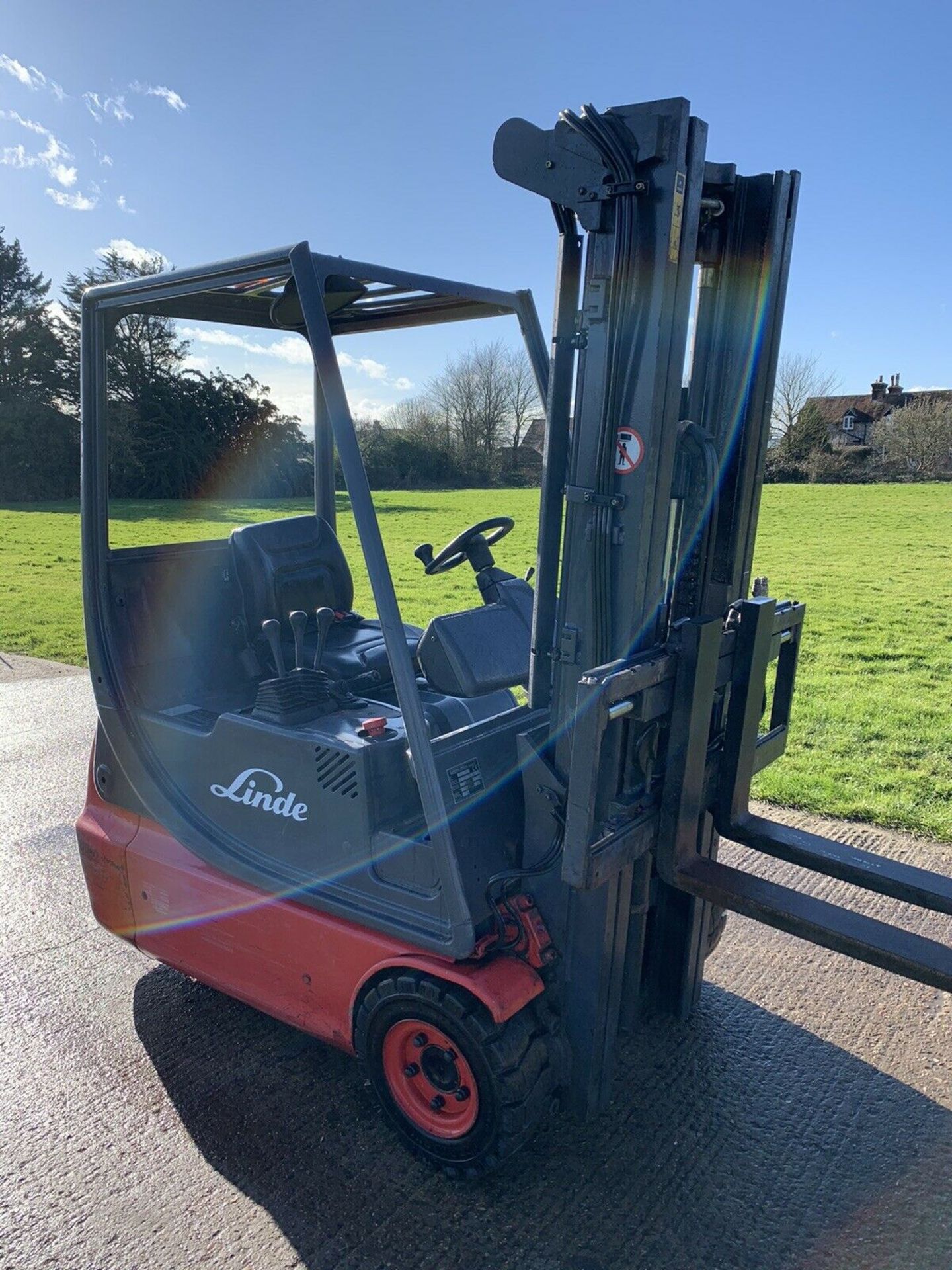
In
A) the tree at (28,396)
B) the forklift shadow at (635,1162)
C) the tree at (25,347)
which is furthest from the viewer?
the tree at (25,347)

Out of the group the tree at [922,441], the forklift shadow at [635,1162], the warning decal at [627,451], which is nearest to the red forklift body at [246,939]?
the forklift shadow at [635,1162]

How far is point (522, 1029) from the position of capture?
2.70m

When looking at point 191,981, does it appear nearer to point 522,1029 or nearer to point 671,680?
point 522,1029

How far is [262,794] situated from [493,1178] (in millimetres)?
1467

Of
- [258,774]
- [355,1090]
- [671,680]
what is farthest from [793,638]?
[355,1090]

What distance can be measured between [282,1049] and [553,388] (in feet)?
8.84

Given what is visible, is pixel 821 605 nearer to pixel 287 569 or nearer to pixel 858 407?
pixel 287 569

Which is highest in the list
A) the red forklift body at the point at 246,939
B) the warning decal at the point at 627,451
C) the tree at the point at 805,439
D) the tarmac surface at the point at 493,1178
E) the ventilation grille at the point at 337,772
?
the tree at the point at 805,439

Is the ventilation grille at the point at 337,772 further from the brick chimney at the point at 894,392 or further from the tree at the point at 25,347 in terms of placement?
the brick chimney at the point at 894,392

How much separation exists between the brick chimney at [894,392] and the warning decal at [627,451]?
67.5m

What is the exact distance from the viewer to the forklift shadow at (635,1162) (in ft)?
8.53

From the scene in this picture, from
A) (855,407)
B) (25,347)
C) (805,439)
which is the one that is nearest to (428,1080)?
(25,347)

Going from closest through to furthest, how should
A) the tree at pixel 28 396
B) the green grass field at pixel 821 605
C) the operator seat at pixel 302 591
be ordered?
1. the operator seat at pixel 302 591
2. the green grass field at pixel 821 605
3. the tree at pixel 28 396

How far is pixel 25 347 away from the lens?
31906mm
